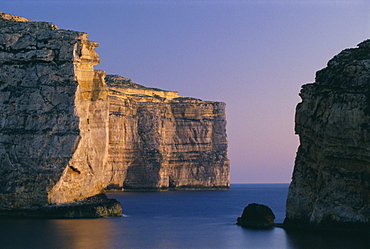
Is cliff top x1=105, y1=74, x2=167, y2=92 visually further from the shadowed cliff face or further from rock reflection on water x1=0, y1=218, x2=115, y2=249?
rock reflection on water x1=0, y1=218, x2=115, y2=249

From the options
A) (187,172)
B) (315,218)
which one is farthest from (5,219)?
(187,172)

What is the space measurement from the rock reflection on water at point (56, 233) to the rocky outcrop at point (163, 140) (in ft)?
213

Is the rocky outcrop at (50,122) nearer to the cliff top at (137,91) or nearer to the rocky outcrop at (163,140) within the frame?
the rocky outcrop at (163,140)

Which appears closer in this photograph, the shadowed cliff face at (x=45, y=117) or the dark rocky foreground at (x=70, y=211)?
the dark rocky foreground at (x=70, y=211)

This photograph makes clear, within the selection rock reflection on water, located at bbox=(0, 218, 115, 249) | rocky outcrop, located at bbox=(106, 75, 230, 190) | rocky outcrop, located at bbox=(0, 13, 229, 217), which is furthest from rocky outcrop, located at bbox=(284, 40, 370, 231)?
rocky outcrop, located at bbox=(106, 75, 230, 190)

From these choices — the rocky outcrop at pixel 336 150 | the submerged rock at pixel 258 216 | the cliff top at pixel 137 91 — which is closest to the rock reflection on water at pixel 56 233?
the submerged rock at pixel 258 216

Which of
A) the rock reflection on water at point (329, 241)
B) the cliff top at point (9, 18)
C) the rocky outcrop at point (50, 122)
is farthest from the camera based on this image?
the cliff top at point (9, 18)

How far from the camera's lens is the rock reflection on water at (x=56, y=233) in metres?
42.1

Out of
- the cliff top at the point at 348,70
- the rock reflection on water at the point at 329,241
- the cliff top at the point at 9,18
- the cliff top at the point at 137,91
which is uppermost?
the cliff top at the point at 137,91

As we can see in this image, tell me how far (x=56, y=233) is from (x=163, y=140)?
83153 mm

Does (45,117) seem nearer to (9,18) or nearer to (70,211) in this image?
(70,211)

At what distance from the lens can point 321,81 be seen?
44844 millimetres

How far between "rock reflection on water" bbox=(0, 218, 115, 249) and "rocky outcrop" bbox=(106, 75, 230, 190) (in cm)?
6485

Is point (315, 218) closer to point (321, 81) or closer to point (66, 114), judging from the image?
point (321, 81)
